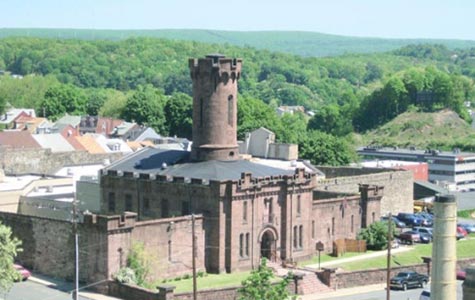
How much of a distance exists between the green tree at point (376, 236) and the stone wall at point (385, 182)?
12481 mm

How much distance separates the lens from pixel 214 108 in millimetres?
63969

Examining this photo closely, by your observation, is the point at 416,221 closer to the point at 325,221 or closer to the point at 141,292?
the point at 325,221

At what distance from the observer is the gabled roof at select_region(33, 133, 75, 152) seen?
10606 cm

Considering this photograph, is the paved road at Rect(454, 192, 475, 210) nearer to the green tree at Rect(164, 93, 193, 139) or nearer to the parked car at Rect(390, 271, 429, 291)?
the parked car at Rect(390, 271, 429, 291)

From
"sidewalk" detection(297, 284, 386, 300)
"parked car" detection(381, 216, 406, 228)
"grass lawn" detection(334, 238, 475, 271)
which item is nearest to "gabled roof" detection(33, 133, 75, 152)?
"parked car" detection(381, 216, 406, 228)

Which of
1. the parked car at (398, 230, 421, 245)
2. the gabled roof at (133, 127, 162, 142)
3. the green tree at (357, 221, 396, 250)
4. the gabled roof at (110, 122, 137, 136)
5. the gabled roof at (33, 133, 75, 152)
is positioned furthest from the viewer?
the gabled roof at (110, 122, 137, 136)

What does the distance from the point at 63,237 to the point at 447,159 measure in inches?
3175

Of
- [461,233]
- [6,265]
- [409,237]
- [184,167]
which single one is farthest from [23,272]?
[461,233]

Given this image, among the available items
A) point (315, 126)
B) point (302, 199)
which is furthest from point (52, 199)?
point (315, 126)

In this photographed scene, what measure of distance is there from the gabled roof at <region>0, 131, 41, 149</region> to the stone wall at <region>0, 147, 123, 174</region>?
8.40 metres

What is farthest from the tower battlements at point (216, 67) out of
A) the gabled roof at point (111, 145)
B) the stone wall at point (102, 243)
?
the gabled roof at point (111, 145)

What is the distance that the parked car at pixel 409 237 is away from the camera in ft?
237

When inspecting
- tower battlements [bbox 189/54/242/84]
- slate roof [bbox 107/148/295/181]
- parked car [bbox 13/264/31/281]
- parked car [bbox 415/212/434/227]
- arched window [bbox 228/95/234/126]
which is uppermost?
tower battlements [bbox 189/54/242/84]

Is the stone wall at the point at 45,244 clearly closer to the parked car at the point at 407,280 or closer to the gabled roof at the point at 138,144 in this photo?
the parked car at the point at 407,280
